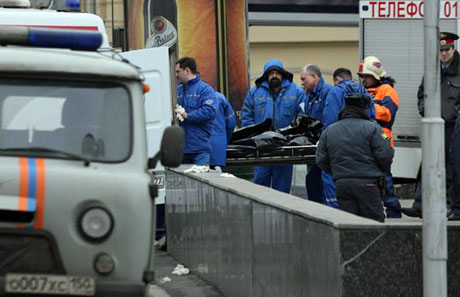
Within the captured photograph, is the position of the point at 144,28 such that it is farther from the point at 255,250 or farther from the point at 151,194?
the point at 151,194

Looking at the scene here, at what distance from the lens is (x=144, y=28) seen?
18.5 meters

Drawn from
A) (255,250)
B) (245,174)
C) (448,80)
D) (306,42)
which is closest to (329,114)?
(448,80)

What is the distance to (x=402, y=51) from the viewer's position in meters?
18.3

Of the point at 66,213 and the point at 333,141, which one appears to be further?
the point at 333,141

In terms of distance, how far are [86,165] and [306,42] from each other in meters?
22.4

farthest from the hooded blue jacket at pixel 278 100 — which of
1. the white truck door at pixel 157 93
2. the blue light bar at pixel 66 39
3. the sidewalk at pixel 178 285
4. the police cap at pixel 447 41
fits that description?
the blue light bar at pixel 66 39

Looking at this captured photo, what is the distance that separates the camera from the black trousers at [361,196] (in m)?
11.9

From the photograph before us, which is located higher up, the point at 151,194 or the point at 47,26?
the point at 47,26

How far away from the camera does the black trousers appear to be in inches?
469

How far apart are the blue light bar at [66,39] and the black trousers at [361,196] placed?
3439 mm

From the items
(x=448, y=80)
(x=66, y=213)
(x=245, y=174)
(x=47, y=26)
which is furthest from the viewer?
(x=245, y=174)

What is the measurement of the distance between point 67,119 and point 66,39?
0.72 metres

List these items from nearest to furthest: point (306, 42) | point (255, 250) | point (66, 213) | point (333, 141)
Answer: point (66, 213) → point (255, 250) → point (333, 141) → point (306, 42)

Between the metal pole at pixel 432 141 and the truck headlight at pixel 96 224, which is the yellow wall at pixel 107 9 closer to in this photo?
the metal pole at pixel 432 141
